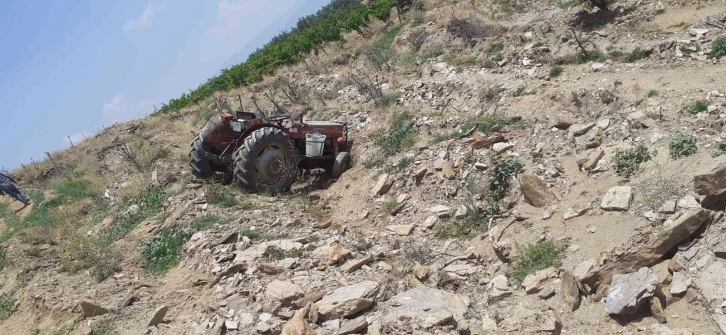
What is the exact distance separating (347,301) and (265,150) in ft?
15.4

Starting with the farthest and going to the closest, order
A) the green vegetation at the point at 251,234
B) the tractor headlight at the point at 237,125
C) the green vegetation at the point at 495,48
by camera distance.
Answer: the green vegetation at the point at 495,48
the tractor headlight at the point at 237,125
the green vegetation at the point at 251,234

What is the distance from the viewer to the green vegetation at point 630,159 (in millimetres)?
6023

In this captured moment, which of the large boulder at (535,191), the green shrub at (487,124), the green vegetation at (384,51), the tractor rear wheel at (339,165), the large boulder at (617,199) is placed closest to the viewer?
the large boulder at (617,199)

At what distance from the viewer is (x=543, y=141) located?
7.62 m

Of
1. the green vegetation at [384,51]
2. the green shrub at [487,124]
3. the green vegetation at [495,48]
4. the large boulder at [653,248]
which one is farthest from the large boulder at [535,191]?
the green vegetation at [384,51]

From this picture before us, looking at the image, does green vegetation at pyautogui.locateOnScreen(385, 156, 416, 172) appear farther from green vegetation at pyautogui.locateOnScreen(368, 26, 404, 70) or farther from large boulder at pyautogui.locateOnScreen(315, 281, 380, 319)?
green vegetation at pyautogui.locateOnScreen(368, 26, 404, 70)

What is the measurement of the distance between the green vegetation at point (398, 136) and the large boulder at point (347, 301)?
5193mm

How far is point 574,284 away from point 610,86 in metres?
5.76

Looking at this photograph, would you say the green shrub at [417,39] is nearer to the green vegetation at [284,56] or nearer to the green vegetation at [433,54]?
the green vegetation at [433,54]

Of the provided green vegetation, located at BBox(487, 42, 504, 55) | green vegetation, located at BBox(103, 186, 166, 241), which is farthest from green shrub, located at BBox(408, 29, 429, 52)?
green vegetation, located at BBox(103, 186, 166, 241)

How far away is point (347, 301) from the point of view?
471 centimetres

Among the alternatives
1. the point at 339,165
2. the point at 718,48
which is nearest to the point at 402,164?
the point at 339,165

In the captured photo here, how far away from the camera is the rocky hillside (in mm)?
4547

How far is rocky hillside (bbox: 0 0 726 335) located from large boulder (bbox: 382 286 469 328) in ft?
0.09
